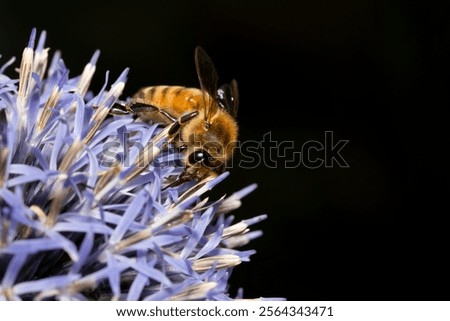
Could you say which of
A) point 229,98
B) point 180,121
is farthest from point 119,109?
point 229,98

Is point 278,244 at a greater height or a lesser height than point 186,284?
greater

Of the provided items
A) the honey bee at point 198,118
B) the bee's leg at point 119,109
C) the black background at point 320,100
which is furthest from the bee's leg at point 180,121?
the black background at point 320,100

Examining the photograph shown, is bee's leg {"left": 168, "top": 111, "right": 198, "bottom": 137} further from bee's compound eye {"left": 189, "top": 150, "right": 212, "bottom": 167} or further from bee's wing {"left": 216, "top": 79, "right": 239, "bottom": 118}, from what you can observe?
bee's wing {"left": 216, "top": 79, "right": 239, "bottom": 118}

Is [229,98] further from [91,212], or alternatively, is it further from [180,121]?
[91,212]

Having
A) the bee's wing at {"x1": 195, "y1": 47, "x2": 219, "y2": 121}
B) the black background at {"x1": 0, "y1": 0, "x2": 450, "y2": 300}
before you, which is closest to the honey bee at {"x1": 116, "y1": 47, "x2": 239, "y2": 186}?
the bee's wing at {"x1": 195, "y1": 47, "x2": 219, "y2": 121}
